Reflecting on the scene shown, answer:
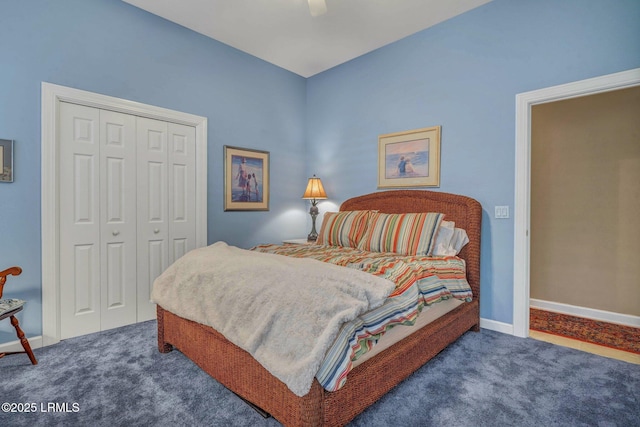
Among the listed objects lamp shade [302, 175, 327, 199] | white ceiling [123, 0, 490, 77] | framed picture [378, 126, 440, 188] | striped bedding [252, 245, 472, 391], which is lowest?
striped bedding [252, 245, 472, 391]

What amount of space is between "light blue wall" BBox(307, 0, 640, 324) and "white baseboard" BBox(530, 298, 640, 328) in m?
1.14

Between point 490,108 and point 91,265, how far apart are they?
3819mm

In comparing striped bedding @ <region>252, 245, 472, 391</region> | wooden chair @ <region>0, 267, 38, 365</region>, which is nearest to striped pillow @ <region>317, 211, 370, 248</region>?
striped bedding @ <region>252, 245, 472, 391</region>

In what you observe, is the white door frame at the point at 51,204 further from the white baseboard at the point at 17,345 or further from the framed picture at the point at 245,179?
the framed picture at the point at 245,179

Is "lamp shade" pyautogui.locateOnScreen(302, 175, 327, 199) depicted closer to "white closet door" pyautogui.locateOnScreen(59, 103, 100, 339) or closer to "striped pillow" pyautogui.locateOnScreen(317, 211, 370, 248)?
"striped pillow" pyautogui.locateOnScreen(317, 211, 370, 248)

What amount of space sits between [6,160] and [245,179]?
81.7 inches

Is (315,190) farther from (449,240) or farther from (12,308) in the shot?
(12,308)

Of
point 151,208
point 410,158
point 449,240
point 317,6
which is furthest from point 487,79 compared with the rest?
point 151,208

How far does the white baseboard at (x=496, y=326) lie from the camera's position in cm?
279

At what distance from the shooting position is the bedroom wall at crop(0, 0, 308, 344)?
2402mm

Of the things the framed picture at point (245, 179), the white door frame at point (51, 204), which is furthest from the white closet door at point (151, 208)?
the framed picture at point (245, 179)

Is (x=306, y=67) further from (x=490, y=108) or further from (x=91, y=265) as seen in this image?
(x=91, y=265)

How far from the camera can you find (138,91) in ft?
9.84

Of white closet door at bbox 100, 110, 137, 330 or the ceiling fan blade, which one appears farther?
white closet door at bbox 100, 110, 137, 330
